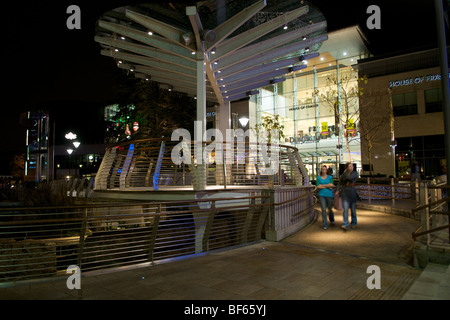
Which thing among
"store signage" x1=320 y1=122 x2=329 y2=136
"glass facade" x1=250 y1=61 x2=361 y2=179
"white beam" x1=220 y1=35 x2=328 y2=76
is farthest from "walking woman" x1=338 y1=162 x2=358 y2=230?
"store signage" x1=320 y1=122 x2=329 y2=136

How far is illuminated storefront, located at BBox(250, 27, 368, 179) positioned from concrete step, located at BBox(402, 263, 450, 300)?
28109 mm

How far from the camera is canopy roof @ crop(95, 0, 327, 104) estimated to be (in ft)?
38.7

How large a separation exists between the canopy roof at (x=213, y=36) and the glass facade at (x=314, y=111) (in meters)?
19.7

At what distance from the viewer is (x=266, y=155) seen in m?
11.0

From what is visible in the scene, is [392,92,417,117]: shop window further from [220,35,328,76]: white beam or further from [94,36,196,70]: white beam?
[94,36,196,70]: white beam

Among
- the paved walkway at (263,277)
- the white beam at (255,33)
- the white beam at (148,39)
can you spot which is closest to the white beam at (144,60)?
the white beam at (148,39)

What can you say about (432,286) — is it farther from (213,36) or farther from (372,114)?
(372,114)

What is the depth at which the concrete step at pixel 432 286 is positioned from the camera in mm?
4074

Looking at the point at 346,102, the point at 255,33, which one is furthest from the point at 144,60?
the point at 346,102

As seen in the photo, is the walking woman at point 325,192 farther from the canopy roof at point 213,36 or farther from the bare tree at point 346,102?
the bare tree at point 346,102

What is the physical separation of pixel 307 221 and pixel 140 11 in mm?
9899

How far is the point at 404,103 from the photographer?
1235 inches
